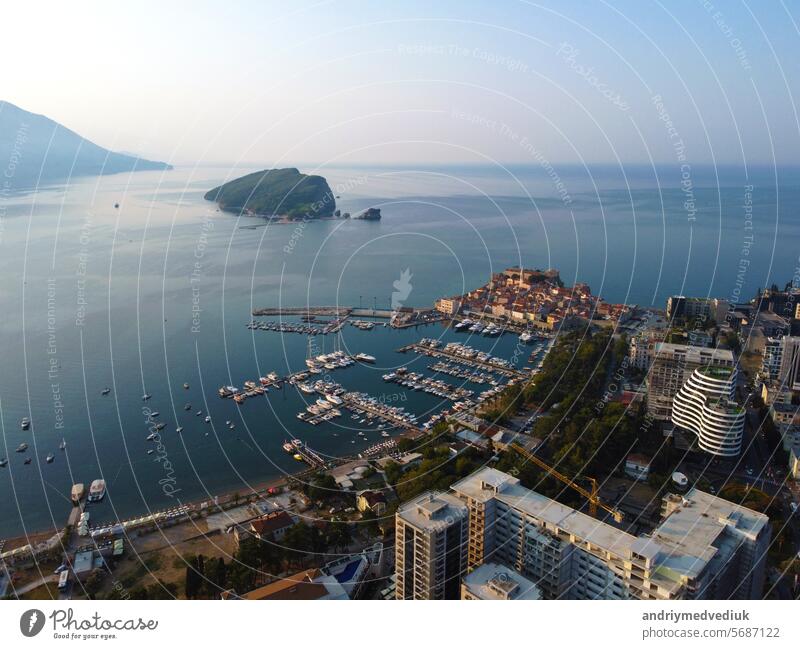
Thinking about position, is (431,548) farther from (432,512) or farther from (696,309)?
(696,309)

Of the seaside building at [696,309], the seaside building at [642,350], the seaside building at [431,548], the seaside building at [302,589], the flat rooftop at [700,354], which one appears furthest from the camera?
the seaside building at [696,309]

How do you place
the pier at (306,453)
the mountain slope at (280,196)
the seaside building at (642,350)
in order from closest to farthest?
the pier at (306,453)
the seaside building at (642,350)
the mountain slope at (280,196)

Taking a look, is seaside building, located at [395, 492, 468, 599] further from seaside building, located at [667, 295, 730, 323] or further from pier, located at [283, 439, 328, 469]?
seaside building, located at [667, 295, 730, 323]

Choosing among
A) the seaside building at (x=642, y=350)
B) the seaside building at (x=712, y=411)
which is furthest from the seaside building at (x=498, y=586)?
the seaside building at (x=642, y=350)

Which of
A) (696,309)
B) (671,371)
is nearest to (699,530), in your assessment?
(671,371)

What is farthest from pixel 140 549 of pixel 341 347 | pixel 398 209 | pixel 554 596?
pixel 398 209

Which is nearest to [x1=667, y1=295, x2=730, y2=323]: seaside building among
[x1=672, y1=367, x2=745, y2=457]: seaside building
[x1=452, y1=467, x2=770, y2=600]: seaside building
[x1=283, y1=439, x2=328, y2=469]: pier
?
[x1=672, y1=367, x2=745, y2=457]: seaside building

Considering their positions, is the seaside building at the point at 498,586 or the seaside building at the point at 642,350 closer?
the seaside building at the point at 498,586

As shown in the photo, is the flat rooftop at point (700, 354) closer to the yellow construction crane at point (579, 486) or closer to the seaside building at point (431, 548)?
the yellow construction crane at point (579, 486)
